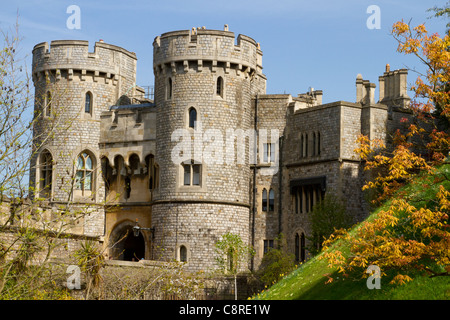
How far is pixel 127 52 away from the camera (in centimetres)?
4888

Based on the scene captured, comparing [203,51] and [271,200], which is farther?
[271,200]

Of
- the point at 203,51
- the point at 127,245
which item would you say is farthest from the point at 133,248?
the point at 203,51

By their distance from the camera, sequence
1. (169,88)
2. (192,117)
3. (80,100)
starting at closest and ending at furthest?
(192,117)
(169,88)
(80,100)

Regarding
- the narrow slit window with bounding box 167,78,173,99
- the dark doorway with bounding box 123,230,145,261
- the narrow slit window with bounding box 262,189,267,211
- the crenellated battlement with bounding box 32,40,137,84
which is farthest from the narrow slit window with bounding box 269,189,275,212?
the crenellated battlement with bounding box 32,40,137,84

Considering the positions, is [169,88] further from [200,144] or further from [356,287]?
[356,287]

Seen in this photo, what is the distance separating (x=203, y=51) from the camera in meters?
43.4

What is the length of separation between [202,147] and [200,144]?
19cm

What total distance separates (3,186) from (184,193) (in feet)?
78.1

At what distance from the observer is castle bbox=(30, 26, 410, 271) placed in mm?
42469

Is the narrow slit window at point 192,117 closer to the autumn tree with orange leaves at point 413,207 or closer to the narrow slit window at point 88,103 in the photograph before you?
the narrow slit window at point 88,103

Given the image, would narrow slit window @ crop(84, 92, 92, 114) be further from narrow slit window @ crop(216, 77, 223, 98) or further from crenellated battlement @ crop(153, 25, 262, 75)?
narrow slit window @ crop(216, 77, 223, 98)

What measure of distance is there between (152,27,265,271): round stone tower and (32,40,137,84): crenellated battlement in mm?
4112
